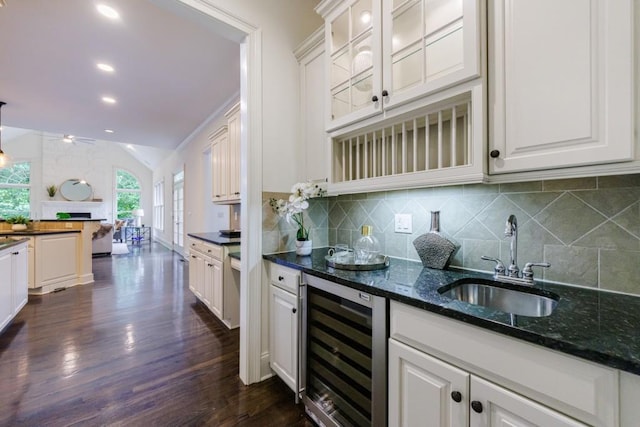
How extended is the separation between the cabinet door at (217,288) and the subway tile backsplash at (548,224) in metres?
1.81

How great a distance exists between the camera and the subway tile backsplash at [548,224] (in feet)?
3.40

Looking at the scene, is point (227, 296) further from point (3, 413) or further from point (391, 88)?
point (391, 88)

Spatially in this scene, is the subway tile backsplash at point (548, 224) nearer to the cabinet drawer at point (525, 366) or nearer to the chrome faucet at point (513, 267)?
the chrome faucet at point (513, 267)

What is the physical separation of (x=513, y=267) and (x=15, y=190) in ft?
42.1

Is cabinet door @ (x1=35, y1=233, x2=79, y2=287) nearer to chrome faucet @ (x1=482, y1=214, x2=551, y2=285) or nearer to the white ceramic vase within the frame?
the white ceramic vase

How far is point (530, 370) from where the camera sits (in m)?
0.75

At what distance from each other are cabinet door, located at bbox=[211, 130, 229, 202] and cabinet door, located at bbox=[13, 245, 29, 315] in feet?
7.15

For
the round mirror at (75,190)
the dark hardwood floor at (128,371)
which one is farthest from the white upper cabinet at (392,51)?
the round mirror at (75,190)

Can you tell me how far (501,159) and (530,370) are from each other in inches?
29.6

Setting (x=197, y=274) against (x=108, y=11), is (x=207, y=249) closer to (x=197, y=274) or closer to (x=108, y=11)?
(x=197, y=274)

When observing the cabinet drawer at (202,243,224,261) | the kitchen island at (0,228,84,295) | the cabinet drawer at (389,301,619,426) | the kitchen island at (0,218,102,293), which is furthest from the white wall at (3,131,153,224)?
the cabinet drawer at (389,301,619,426)

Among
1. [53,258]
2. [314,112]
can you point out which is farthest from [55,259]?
[314,112]

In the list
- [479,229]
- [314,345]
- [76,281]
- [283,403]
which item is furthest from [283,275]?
[76,281]

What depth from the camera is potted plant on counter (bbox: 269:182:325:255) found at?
1.87 m
